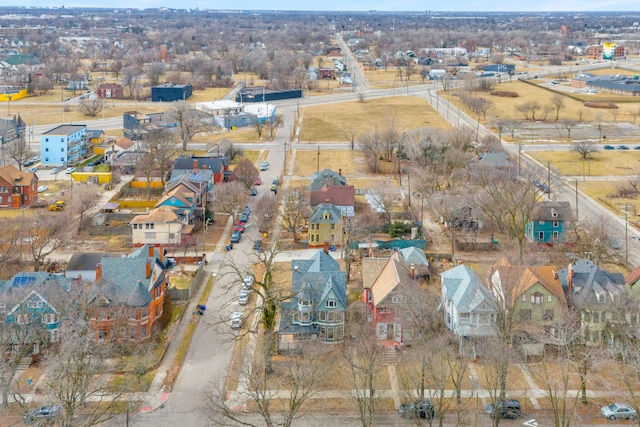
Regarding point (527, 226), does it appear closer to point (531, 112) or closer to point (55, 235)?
point (55, 235)

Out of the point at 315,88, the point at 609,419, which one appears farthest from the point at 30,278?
the point at 315,88

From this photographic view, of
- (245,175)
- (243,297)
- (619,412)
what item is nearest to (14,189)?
(245,175)

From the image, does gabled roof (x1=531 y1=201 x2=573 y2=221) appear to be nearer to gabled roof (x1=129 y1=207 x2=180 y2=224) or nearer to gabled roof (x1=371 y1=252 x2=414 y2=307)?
gabled roof (x1=371 y1=252 x2=414 y2=307)

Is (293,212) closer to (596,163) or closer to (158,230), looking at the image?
(158,230)

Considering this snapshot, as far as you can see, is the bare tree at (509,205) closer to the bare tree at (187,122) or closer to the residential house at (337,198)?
the residential house at (337,198)

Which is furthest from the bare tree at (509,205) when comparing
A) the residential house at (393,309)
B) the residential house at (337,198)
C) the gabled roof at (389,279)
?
the residential house at (393,309)
